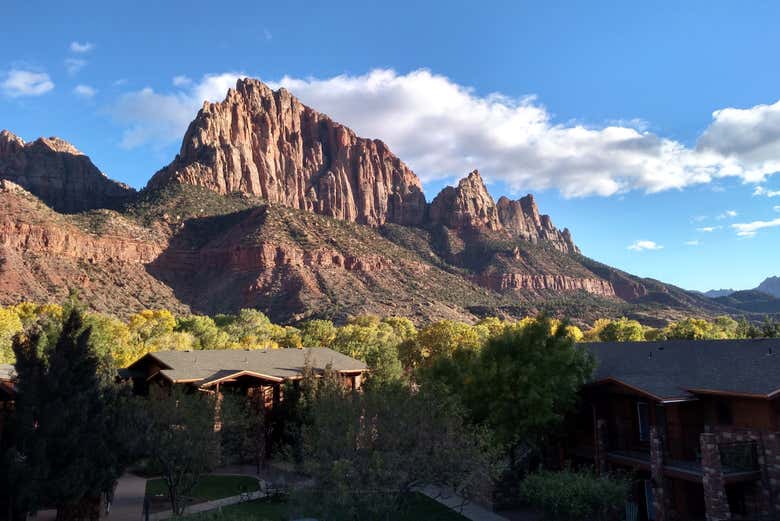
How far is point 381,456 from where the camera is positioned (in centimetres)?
1333

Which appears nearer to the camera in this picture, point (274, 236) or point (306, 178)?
point (274, 236)

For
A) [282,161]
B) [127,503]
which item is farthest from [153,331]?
[282,161]

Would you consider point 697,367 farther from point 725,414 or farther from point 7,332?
point 7,332

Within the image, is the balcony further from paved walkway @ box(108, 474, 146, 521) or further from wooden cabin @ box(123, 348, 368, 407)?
paved walkway @ box(108, 474, 146, 521)

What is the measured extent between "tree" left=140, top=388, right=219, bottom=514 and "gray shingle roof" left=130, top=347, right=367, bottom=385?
8592 millimetres

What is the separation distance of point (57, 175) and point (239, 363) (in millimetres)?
148741

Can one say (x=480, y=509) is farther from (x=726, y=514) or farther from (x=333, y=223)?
(x=333, y=223)

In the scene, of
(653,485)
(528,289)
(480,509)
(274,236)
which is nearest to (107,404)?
(480,509)

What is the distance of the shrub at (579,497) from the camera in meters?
17.5

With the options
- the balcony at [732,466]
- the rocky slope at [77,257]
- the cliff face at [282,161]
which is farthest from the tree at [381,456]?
the cliff face at [282,161]

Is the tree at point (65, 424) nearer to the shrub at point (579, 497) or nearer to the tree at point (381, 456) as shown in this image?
the tree at point (381, 456)

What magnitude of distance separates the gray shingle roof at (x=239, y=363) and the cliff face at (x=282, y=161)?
118528mm

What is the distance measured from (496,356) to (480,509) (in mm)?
6123

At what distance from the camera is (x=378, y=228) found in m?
167
